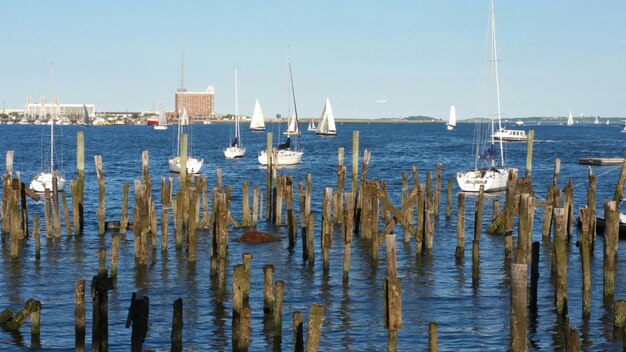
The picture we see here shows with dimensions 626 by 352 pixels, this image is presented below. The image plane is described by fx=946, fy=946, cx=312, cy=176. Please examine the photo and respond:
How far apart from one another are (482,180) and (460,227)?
2469 centimetres

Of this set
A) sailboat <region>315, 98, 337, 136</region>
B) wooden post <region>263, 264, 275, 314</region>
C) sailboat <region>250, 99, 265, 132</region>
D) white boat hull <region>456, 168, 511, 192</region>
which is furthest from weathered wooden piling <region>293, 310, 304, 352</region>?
sailboat <region>250, 99, 265, 132</region>

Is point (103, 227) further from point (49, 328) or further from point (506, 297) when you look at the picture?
point (506, 297)

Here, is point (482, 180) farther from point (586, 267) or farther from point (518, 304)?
point (518, 304)

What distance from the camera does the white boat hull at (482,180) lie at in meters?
55.1

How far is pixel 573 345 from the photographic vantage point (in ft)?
53.8

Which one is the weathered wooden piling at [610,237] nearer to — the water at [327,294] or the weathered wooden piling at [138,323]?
the water at [327,294]

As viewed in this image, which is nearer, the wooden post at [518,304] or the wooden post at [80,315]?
the wooden post at [518,304]

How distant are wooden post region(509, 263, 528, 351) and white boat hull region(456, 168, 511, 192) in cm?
3907

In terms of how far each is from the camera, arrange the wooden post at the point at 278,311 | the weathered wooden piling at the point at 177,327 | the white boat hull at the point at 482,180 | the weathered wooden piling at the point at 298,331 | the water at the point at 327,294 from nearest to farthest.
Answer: the weathered wooden piling at the point at 298,331 → the weathered wooden piling at the point at 177,327 → the wooden post at the point at 278,311 → the water at the point at 327,294 → the white boat hull at the point at 482,180

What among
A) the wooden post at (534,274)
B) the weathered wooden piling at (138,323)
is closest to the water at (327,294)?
the wooden post at (534,274)

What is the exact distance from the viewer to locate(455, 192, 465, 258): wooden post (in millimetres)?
30562

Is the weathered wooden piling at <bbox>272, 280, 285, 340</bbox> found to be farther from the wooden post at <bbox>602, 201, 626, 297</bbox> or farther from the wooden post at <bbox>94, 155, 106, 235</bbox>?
the wooden post at <bbox>94, 155, 106, 235</bbox>

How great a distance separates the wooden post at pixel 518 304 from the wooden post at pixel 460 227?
14206 millimetres

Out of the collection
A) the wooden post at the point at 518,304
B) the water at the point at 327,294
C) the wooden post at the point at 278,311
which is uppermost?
the wooden post at the point at 518,304
